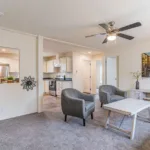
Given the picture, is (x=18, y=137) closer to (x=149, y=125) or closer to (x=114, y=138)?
(x=114, y=138)

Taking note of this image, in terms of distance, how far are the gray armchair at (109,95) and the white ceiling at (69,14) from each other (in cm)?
204

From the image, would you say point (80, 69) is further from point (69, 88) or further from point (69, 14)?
point (69, 14)

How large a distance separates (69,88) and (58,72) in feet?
13.4

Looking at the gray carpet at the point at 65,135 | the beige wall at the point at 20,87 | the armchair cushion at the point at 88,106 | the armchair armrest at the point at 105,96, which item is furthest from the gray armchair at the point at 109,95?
the beige wall at the point at 20,87

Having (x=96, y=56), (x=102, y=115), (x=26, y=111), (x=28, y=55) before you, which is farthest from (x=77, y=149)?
(x=96, y=56)

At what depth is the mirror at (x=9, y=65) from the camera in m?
3.55

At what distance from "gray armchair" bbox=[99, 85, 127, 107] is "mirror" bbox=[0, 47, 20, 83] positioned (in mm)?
2755

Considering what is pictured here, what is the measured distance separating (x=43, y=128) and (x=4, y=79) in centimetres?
178

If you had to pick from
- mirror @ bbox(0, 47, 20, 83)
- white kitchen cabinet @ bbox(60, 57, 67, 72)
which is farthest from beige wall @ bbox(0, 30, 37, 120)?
white kitchen cabinet @ bbox(60, 57, 67, 72)

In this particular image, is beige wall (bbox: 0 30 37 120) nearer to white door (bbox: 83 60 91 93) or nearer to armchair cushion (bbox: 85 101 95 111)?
armchair cushion (bbox: 85 101 95 111)

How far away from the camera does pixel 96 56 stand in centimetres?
768

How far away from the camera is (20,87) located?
3748 millimetres

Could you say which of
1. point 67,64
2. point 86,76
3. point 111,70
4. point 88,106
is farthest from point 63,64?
point 88,106

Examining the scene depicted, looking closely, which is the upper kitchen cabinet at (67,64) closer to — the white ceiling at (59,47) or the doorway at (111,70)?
the white ceiling at (59,47)
